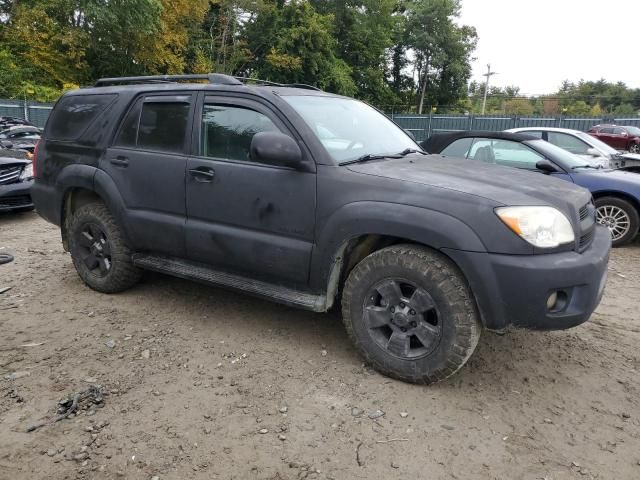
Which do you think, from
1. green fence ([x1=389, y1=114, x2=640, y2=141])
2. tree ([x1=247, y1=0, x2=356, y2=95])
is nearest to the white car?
green fence ([x1=389, y1=114, x2=640, y2=141])

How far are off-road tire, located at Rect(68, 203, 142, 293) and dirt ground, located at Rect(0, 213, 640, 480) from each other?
0.21 metres

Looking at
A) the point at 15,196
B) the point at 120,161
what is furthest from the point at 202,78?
the point at 15,196

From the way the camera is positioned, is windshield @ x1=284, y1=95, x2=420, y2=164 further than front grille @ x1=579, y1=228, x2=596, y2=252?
Yes

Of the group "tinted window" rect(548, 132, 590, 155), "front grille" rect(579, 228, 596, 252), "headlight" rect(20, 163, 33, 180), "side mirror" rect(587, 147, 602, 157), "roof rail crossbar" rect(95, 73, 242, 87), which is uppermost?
"roof rail crossbar" rect(95, 73, 242, 87)

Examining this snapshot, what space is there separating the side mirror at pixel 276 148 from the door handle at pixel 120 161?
1442 mm

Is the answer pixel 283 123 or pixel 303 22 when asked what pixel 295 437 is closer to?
pixel 283 123

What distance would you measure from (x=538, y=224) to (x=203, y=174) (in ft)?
7.29

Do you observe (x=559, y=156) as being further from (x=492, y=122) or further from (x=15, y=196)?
(x=492, y=122)

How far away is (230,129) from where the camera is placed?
359 centimetres

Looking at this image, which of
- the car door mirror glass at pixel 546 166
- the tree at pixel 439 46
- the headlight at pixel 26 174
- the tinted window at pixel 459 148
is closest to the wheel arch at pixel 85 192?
the headlight at pixel 26 174

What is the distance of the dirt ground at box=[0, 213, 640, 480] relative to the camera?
2.39m

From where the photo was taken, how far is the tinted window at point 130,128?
161 inches

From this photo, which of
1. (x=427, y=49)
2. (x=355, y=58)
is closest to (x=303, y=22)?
(x=355, y=58)

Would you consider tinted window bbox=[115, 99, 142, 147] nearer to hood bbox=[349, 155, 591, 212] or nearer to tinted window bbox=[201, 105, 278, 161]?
tinted window bbox=[201, 105, 278, 161]
